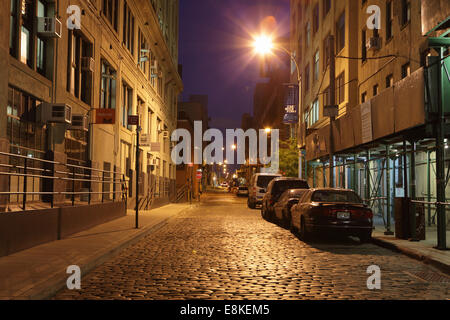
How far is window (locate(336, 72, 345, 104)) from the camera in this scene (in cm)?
2933

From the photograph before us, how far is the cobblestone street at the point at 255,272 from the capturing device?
23.0 feet

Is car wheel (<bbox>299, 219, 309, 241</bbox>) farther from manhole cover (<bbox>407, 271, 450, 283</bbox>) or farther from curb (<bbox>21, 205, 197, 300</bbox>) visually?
manhole cover (<bbox>407, 271, 450, 283</bbox>)

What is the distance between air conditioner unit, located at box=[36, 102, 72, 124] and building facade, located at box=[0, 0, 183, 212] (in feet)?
0.11

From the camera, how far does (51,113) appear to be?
50.5 ft

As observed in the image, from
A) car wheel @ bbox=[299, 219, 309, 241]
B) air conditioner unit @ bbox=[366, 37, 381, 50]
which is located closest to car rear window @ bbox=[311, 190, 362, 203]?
car wheel @ bbox=[299, 219, 309, 241]

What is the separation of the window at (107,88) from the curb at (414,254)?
15.4 metres

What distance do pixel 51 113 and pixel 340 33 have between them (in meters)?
21.5

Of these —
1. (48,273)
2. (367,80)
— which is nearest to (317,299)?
(48,273)

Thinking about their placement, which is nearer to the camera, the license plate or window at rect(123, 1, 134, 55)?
the license plate

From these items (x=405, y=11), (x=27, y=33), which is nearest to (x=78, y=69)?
(x=27, y=33)

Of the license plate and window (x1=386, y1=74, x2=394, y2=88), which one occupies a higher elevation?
window (x1=386, y1=74, x2=394, y2=88)
